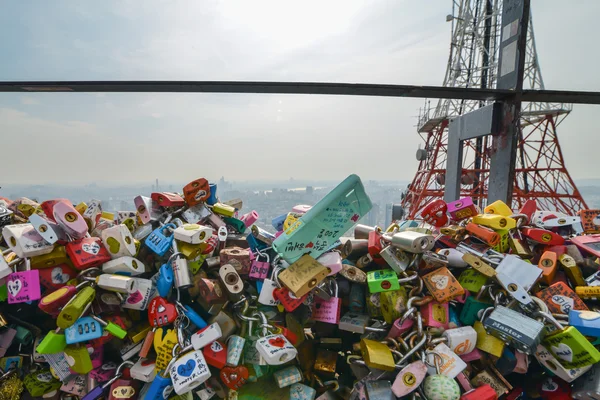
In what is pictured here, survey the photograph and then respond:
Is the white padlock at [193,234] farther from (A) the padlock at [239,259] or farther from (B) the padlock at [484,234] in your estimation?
(B) the padlock at [484,234]

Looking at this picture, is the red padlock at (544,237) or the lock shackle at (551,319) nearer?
the lock shackle at (551,319)

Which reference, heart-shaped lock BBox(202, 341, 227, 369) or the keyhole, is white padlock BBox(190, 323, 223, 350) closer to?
heart-shaped lock BBox(202, 341, 227, 369)

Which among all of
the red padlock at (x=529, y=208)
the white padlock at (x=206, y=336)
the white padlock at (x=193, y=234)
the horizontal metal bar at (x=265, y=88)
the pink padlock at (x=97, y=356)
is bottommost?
the pink padlock at (x=97, y=356)

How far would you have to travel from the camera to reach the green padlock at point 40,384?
1.67m

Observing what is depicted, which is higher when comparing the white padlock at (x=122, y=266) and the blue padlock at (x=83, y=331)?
the white padlock at (x=122, y=266)

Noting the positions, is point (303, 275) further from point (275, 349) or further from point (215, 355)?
point (215, 355)

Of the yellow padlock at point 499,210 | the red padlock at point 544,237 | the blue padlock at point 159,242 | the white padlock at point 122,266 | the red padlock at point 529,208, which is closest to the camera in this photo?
the white padlock at point 122,266

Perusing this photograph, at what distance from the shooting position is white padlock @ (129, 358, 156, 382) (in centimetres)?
156

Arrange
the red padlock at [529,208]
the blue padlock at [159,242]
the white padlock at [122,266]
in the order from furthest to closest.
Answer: the red padlock at [529,208], the blue padlock at [159,242], the white padlock at [122,266]

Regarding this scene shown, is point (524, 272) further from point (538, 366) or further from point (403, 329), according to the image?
point (403, 329)

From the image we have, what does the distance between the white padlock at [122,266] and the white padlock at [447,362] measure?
5.26 ft

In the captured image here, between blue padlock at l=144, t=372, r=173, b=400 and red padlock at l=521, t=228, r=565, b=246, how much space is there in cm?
234

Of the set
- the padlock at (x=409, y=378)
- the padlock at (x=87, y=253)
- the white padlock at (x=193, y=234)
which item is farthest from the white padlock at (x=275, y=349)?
the padlock at (x=87, y=253)

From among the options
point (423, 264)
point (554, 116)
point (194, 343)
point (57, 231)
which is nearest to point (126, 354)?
point (194, 343)
